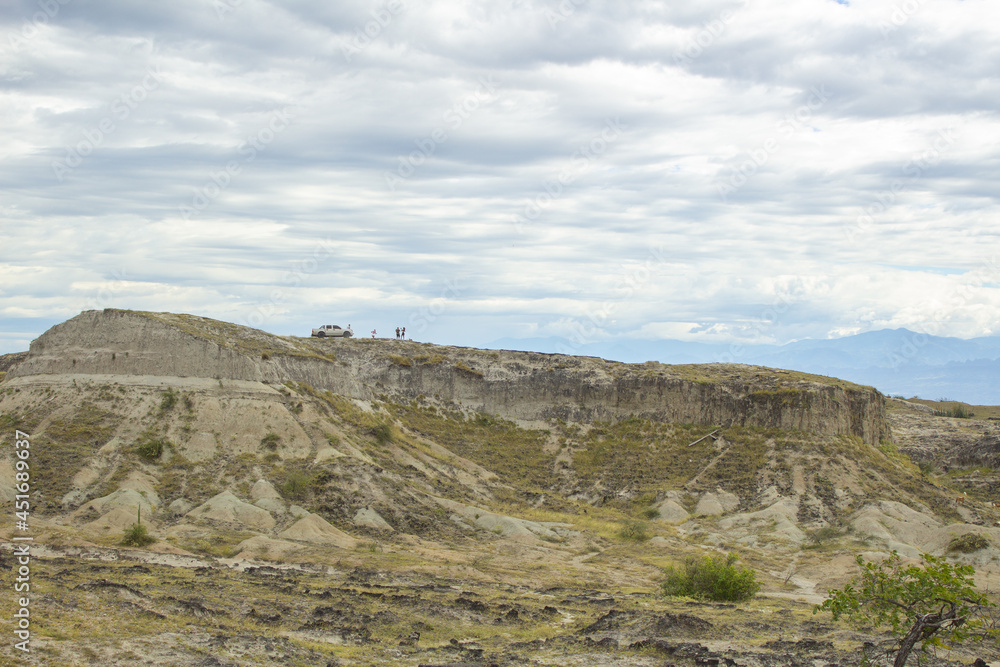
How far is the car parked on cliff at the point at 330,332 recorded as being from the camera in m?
75.3

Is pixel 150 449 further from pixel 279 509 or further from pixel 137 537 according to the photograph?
pixel 137 537

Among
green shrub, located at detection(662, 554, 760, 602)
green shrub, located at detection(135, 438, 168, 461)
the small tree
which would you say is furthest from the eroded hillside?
the small tree

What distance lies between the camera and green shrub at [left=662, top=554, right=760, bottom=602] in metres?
35.2

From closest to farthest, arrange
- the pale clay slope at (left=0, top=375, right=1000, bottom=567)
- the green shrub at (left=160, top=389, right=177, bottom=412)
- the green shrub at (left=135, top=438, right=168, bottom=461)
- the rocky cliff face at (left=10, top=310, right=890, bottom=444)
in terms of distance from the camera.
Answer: the pale clay slope at (left=0, top=375, right=1000, bottom=567) < the green shrub at (left=135, top=438, right=168, bottom=461) < the green shrub at (left=160, top=389, right=177, bottom=412) < the rocky cliff face at (left=10, top=310, right=890, bottom=444)

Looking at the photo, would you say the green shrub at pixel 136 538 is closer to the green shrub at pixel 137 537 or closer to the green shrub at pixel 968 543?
the green shrub at pixel 137 537

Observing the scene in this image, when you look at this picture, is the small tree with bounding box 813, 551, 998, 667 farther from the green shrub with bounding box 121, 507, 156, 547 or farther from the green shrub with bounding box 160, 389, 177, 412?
the green shrub with bounding box 160, 389, 177, 412

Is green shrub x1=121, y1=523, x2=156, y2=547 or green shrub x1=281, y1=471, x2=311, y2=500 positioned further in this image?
green shrub x1=281, y1=471, x2=311, y2=500

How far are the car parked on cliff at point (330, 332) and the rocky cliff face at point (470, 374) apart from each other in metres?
3.25

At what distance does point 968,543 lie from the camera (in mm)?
42812

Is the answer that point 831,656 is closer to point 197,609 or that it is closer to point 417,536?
point 197,609

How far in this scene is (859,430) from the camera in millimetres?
63000

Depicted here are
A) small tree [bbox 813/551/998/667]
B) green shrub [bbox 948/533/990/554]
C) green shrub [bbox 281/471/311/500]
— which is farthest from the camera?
green shrub [bbox 281/471/311/500]

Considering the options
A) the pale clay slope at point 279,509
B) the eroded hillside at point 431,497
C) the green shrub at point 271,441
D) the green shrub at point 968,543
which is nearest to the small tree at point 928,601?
the eroded hillside at point 431,497

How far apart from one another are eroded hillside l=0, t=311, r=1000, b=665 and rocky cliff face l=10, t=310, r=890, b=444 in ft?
0.68
